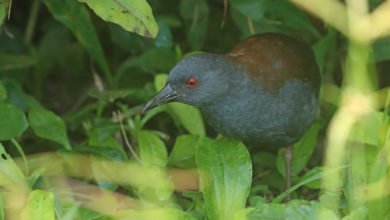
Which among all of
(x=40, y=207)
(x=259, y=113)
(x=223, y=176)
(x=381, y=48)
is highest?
(x=381, y=48)

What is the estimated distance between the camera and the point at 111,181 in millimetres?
3490

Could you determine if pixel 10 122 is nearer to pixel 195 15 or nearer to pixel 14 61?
pixel 14 61

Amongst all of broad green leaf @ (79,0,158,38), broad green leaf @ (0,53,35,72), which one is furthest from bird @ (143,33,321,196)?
broad green leaf @ (0,53,35,72)

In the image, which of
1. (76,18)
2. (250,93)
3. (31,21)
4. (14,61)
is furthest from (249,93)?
(31,21)

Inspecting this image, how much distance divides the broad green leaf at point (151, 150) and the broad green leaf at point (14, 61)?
3.56 feet

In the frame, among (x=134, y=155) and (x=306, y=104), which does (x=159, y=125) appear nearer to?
(x=134, y=155)

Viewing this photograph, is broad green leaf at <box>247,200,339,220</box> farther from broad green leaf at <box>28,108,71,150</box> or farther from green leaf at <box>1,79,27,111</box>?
green leaf at <box>1,79,27,111</box>

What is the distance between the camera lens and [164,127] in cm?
428

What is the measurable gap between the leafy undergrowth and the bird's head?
0.27 meters

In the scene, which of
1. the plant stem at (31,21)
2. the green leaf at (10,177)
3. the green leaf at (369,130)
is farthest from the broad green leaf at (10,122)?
the green leaf at (369,130)

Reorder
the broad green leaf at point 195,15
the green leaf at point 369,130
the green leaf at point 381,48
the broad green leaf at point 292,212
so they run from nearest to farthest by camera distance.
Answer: the broad green leaf at point 292,212 → the green leaf at point 369,130 → the green leaf at point 381,48 → the broad green leaf at point 195,15

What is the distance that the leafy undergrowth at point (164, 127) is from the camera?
2951 millimetres

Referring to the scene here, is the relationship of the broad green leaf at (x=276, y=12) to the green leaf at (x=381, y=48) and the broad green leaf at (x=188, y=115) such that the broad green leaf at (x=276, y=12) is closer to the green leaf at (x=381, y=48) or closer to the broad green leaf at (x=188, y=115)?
the green leaf at (x=381, y=48)

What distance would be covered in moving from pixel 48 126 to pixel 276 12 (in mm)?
1662
